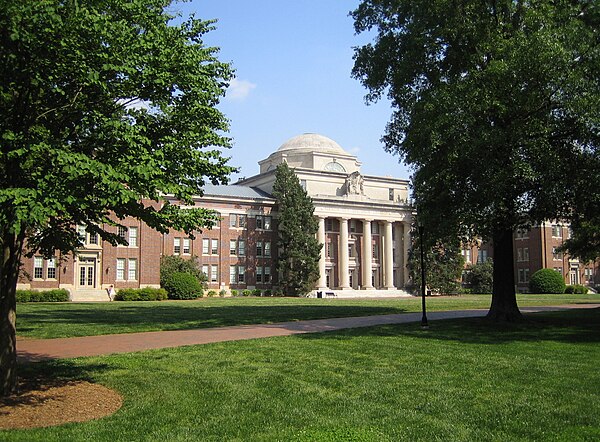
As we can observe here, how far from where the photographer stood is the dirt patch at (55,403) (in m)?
8.34

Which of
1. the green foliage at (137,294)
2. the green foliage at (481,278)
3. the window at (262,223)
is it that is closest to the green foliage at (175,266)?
the green foliage at (137,294)

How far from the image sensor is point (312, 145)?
88562 mm

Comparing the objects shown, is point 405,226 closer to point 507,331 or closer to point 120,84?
point 507,331

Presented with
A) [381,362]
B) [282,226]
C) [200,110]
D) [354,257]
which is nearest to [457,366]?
[381,362]

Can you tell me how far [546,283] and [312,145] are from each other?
125 ft

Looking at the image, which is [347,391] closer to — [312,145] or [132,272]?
[132,272]

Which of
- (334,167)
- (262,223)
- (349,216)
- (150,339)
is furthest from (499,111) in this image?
(334,167)

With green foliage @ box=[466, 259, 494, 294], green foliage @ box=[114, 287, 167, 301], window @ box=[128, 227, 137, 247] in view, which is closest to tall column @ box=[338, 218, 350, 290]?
green foliage @ box=[466, 259, 494, 294]

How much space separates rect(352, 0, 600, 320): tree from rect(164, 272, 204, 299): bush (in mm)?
36706

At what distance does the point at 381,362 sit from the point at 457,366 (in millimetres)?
1686

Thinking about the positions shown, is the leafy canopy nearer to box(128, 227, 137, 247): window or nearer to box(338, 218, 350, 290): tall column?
box(128, 227, 137, 247): window

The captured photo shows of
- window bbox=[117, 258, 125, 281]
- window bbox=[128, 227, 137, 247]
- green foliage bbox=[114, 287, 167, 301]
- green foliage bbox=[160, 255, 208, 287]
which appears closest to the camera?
green foliage bbox=[114, 287, 167, 301]

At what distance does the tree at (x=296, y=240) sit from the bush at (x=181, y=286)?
17.7m

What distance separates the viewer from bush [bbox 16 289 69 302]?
158ft
